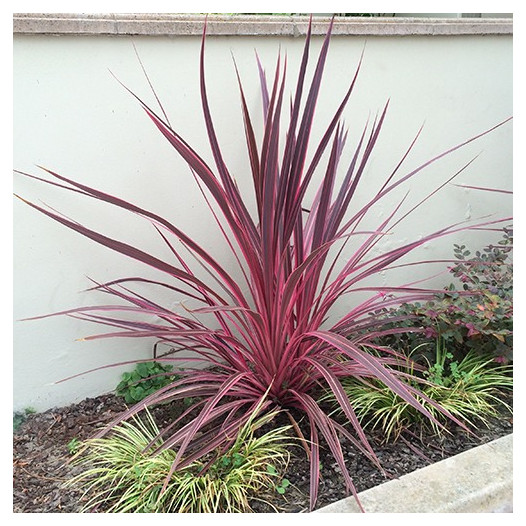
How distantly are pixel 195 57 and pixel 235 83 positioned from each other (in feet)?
0.57

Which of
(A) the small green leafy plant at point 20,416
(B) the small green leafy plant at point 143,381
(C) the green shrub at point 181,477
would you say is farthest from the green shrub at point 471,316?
(A) the small green leafy plant at point 20,416

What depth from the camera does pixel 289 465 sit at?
5.88ft

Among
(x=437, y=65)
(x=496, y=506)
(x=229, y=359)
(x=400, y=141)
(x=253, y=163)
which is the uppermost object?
(x=437, y=65)

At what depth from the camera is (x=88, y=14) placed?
6.47 ft

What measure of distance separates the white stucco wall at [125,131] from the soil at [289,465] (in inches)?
6.0

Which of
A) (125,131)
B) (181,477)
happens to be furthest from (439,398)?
(125,131)

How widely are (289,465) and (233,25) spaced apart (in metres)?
1.52

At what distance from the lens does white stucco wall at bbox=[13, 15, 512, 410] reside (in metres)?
2.01

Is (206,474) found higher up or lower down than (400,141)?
lower down

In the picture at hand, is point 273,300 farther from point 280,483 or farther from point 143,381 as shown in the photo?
point 143,381

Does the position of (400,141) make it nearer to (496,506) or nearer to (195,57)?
(195,57)
